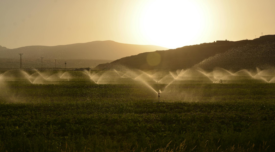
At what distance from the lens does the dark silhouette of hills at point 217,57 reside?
3972 inches

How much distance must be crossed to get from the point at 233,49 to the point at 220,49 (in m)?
9.39

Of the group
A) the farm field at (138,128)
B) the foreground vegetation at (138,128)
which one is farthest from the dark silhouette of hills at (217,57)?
the foreground vegetation at (138,128)

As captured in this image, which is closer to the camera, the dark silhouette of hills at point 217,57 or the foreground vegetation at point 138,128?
the foreground vegetation at point 138,128

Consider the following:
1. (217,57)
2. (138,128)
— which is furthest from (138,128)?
(217,57)

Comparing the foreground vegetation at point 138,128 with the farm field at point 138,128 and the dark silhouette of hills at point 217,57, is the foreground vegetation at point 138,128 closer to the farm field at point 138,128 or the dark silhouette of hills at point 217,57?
the farm field at point 138,128

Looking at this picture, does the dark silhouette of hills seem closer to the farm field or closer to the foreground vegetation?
the farm field

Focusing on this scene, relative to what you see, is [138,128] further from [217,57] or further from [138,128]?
[217,57]

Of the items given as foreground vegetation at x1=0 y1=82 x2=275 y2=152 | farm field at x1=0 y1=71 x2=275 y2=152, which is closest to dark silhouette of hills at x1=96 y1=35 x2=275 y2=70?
farm field at x1=0 y1=71 x2=275 y2=152

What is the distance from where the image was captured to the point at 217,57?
114 m

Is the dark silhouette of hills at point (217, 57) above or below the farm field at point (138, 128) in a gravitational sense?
above

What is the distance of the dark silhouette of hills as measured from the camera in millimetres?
100887

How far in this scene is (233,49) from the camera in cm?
11988

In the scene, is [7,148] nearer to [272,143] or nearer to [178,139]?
[178,139]

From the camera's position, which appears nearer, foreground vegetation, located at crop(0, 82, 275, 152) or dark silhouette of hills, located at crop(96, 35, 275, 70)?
foreground vegetation, located at crop(0, 82, 275, 152)
